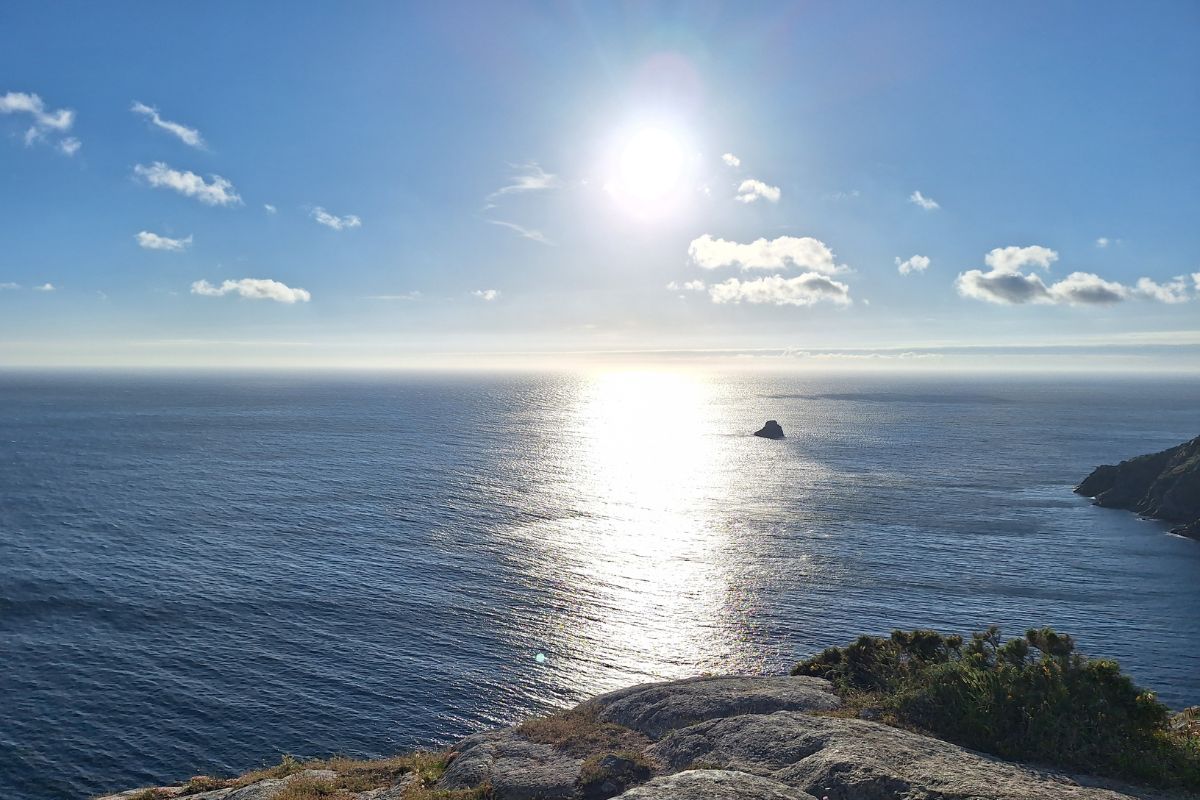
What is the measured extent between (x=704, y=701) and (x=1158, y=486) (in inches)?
4763

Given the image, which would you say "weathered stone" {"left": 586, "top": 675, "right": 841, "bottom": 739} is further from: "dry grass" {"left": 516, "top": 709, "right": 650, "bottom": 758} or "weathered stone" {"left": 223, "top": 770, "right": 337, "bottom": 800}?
"weathered stone" {"left": 223, "top": 770, "right": 337, "bottom": 800}

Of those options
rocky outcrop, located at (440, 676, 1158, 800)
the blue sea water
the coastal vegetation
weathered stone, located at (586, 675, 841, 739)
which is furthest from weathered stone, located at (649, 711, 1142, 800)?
the blue sea water

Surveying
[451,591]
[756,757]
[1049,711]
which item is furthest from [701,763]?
[451,591]

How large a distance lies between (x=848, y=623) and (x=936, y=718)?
144 ft

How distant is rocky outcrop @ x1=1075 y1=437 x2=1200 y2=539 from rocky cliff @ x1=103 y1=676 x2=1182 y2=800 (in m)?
105

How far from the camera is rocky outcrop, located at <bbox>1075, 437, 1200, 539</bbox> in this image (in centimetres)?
10819

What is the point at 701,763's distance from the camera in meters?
25.2

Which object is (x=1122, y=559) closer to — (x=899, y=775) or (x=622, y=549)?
(x=622, y=549)

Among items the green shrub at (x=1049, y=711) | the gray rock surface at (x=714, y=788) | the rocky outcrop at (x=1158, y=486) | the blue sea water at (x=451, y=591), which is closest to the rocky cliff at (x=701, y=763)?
the gray rock surface at (x=714, y=788)

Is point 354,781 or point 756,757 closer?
point 756,757

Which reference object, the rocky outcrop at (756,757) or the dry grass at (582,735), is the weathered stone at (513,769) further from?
the dry grass at (582,735)

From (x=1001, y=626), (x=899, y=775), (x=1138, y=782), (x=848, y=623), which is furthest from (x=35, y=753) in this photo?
(x=1001, y=626)

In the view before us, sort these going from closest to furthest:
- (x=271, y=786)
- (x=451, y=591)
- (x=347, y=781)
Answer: (x=271, y=786)
(x=347, y=781)
(x=451, y=591)

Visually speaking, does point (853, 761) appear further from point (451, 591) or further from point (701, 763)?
point (451, 591)
